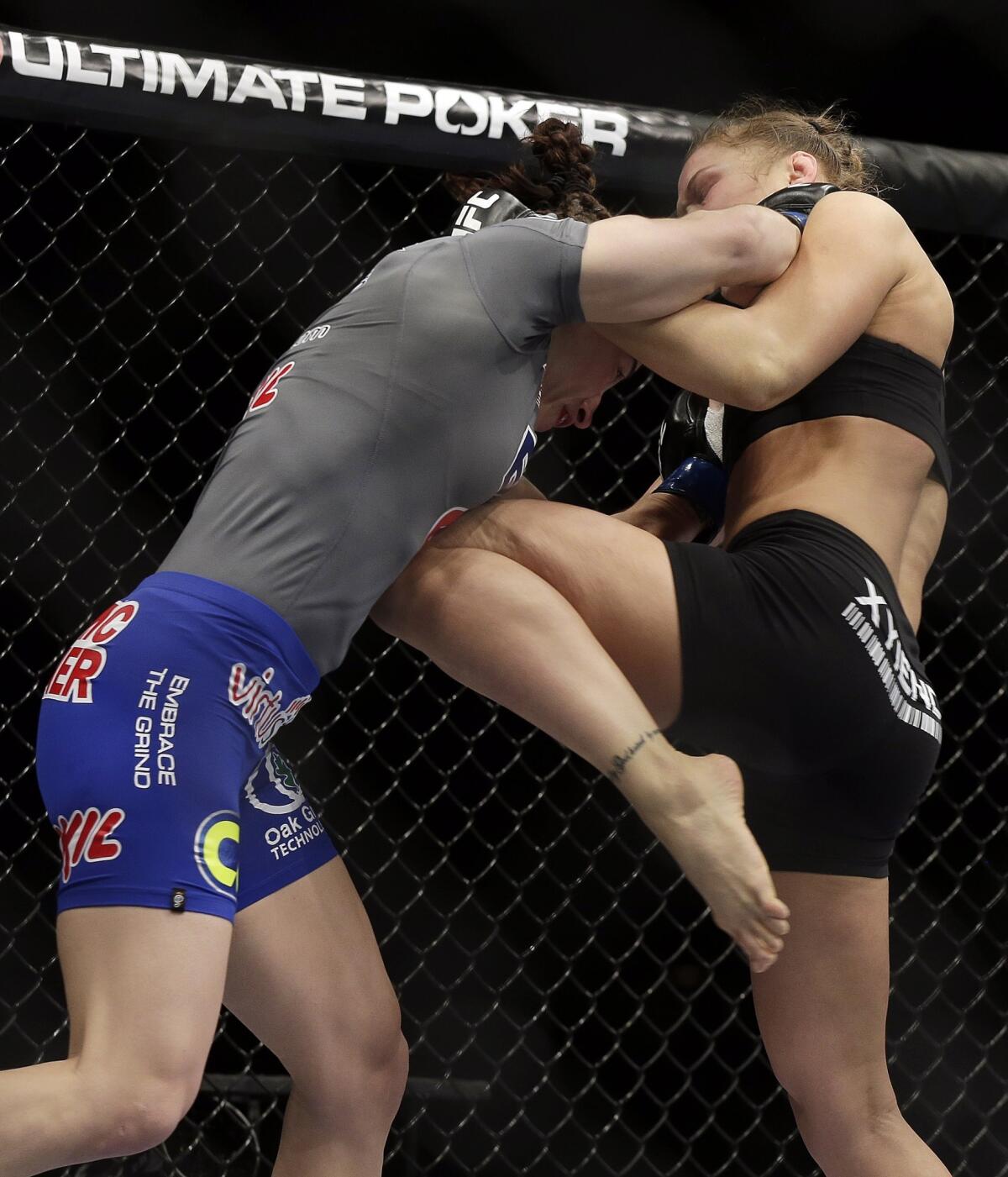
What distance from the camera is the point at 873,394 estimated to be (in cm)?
121

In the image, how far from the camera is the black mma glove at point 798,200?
1.28 m

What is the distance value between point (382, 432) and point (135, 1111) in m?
0.52

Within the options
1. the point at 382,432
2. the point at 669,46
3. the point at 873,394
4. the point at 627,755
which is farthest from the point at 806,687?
the point at 669,46

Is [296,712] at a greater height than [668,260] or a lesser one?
lesser

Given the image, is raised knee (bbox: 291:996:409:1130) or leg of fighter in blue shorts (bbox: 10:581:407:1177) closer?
leg of fighter in blue shorts (bbox: 10:581:407:1177)

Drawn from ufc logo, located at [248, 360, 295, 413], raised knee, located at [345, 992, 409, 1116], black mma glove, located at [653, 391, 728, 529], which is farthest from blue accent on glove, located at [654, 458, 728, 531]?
raised knee, located at [345, 992, 409, 1116]

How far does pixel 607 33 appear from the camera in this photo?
2.62 m

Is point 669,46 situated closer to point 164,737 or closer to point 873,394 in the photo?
point 873,394

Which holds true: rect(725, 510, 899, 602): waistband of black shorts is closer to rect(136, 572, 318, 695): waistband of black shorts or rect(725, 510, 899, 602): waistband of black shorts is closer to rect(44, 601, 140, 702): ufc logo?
rect(136, 572, 318, 695): waistband of black shorts

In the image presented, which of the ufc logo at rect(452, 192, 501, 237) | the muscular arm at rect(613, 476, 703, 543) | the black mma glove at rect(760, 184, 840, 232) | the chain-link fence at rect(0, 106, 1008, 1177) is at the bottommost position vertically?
the chain-link fence at rect(0, 106, 1008, 1177)

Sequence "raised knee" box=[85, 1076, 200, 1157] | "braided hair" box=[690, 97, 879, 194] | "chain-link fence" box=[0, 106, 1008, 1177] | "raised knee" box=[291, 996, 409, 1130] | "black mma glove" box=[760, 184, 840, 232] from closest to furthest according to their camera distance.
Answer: "raised knee" box=[85, 1076, 200, 1157], "raised knee" box=[291, 996, 409, 1130], "black mma glove" box=[760, 184, 840, 232], "braided hair" box=[690, 97, 879, 194], "chain-link fence" box=[0, 106, 1008, 1177]

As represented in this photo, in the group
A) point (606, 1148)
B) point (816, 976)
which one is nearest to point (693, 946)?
point (606, 1148)

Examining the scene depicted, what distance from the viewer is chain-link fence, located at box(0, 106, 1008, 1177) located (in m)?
2.46

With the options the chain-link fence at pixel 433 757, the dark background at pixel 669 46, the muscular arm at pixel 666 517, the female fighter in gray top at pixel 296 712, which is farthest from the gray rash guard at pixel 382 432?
the dark background at pixel 669 46
